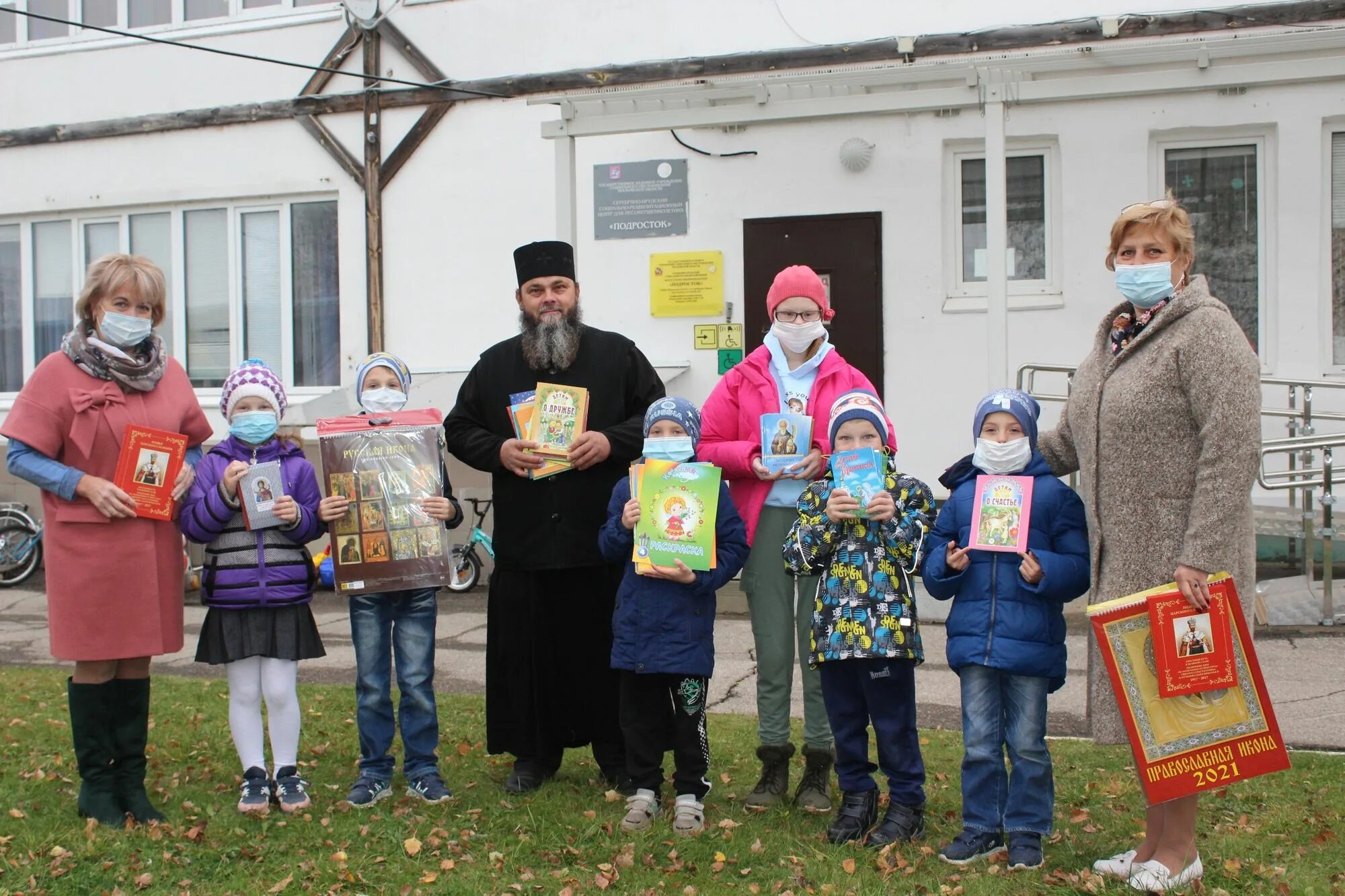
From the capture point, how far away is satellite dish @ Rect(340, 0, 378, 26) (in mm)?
11500

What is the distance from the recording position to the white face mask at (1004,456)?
175 inches

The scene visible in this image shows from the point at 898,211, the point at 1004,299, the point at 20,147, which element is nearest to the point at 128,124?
the point at 20,147

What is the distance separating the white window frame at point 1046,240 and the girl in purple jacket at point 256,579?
21.3ft

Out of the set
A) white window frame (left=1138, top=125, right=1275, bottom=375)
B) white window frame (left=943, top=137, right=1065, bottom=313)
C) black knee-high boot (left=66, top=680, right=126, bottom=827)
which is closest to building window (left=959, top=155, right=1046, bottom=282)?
white window frame (left=943, top=137, right=1065, bottom=313)

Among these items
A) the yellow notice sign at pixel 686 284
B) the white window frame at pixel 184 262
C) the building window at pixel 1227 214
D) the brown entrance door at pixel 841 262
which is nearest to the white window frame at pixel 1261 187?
the building window at pixel 1227 214

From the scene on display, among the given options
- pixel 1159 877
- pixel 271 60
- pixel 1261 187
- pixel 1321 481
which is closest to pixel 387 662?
pixel 1159 877

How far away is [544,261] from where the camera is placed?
18.3 ft

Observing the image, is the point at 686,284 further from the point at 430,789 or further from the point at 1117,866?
A: the point at 1117,866

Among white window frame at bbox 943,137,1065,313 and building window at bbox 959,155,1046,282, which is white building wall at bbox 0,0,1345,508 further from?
building window at bbox 959,155,1046,282

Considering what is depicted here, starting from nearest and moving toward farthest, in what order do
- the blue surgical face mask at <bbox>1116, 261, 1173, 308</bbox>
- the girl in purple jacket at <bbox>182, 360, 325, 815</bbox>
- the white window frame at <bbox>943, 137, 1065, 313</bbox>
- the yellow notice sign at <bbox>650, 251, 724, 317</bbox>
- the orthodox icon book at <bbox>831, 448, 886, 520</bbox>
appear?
the blue surgical face mask at <bbox>1116, 261, 1173, 308</bbox>
the orthodox icon book at <bbox>831, 448, 886, 520</bbox>
the girl in purple jacket at <bbox>182, 360, 325, 815</bbox>
the white window frame at <bbox>943, 137, 1065, 313</bbox>
the yellow notice sign at <bbox>650, 251, 724, 317</bbox>

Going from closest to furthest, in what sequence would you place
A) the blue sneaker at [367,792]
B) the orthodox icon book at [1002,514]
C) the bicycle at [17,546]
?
the orthodox icon book at [1002,514] → the blue sneaker at [367,792] → the bicycle at [17,546]

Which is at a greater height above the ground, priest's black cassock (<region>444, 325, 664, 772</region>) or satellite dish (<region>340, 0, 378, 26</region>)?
satellite dish (<region>340, 0, 378, 26</region>)

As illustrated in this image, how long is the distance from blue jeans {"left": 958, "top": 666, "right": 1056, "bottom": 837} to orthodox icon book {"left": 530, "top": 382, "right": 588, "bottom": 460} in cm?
182

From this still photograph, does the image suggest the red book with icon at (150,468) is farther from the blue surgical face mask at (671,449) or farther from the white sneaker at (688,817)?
the white sneaker at (688,817)
